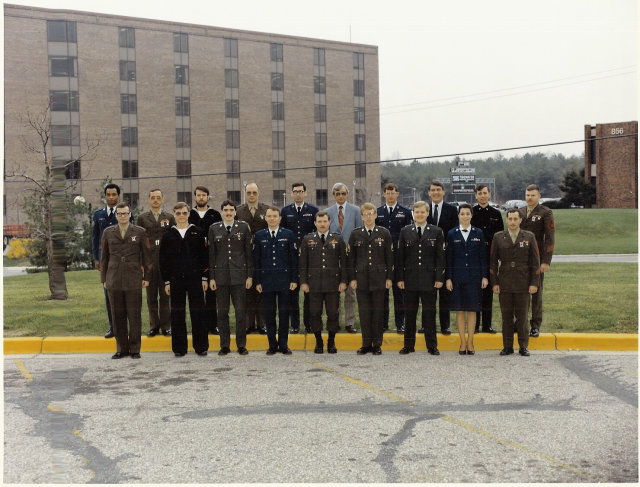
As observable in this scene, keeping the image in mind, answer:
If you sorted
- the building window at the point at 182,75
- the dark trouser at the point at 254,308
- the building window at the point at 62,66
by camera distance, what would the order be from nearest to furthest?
1. the dark trouser at the point at 254,308
2. the building window at the point at 62,66
3. the building window at the point at 182,75

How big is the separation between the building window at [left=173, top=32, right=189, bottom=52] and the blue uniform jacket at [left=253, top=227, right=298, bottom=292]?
5264 centimetres

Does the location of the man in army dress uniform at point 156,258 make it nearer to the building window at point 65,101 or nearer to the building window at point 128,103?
the building window at point 65,101

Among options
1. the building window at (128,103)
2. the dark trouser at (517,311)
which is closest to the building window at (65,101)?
the building window at (128,103)

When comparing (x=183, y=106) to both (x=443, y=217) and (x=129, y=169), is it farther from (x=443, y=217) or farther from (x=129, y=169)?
(x=443, y=217)

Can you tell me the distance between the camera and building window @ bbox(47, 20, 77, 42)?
5278 centimetres

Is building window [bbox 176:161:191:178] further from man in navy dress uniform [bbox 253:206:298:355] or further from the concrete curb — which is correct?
man in navy dress uniform [bbox 253:206:298:355]

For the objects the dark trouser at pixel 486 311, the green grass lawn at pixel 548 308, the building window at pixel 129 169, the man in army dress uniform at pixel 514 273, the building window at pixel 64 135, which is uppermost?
the building window at pixel 64 135

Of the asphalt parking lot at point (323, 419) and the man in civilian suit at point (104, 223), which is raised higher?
the man in civilian suit at point (104, 223)

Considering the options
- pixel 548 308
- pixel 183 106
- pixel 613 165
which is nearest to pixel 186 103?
pixel 183 106

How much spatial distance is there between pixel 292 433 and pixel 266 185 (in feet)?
189

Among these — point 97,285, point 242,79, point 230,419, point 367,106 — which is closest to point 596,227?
point 367,106

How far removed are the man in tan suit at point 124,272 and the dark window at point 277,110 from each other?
54.8 meters

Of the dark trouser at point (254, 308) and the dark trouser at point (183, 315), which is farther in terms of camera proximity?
the dark trouser at point (254, 308)

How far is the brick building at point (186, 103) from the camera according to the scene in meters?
52.9
